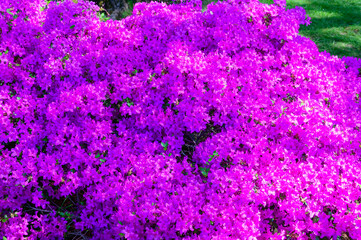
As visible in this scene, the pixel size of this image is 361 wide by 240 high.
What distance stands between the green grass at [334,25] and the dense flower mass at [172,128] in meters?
4.99

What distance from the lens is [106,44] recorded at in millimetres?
4438

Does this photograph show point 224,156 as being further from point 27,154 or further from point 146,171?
point 27,154

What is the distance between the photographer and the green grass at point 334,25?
362 inches

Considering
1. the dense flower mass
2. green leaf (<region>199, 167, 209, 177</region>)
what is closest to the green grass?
the dense flower mass

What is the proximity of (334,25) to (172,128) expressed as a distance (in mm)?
9228

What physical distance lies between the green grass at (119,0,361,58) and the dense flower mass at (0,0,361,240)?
16.4ft

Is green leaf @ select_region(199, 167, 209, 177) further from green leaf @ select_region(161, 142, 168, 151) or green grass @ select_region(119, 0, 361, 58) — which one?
green grass @ select_region(119, 0, 361, 58)

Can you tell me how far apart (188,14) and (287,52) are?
1807 mm

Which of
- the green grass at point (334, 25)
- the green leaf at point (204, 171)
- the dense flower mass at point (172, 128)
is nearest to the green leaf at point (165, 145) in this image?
the dense flower mass at point (172, 128)

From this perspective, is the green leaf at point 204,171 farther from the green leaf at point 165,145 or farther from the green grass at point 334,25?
the green grass at point 334,25

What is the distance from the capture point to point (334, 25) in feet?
34.0

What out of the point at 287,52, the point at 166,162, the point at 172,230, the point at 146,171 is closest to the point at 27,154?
the point at 146,171

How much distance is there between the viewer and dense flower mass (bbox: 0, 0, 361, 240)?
3.22 meters

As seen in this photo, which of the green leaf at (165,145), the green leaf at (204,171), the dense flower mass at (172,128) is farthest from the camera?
the green leaf at (165,145)
